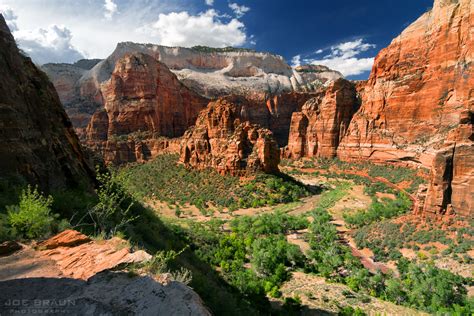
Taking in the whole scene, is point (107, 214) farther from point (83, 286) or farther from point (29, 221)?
point (83, 286)

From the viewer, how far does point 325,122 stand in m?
56.9

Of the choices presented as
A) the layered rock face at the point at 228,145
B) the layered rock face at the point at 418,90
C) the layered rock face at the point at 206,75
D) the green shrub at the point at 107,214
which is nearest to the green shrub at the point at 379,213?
the layered rock face at the point at 418,90

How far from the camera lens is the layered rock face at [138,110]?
55.1 m

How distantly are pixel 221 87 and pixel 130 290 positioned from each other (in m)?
106

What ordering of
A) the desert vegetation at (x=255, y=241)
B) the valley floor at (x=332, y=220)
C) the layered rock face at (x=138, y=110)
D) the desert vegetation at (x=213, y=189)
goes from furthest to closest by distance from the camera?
the layered rock face at (x=138, y=110)
the desert vegetation at (x=213, y=189)
the valley floor at (x=332, y=220)
the desert vegetation at (x=255, y=241)

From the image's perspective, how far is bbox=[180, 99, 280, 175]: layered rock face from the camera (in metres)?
38.1

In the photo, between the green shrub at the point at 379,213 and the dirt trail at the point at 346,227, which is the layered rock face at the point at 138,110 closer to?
the dirt trail at the point at 346,227

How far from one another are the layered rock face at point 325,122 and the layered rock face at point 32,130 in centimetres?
5333

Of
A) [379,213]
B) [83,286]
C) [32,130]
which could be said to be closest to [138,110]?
[32,130]

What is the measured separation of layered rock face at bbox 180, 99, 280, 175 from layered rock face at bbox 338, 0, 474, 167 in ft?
72.4

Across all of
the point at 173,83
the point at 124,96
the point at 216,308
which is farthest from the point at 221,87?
the point at 216,308

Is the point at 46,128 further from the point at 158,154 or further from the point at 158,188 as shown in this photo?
the point at 158,154

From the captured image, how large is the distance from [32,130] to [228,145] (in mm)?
30898

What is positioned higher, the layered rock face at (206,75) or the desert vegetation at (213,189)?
the layered rock face at (206,75)
